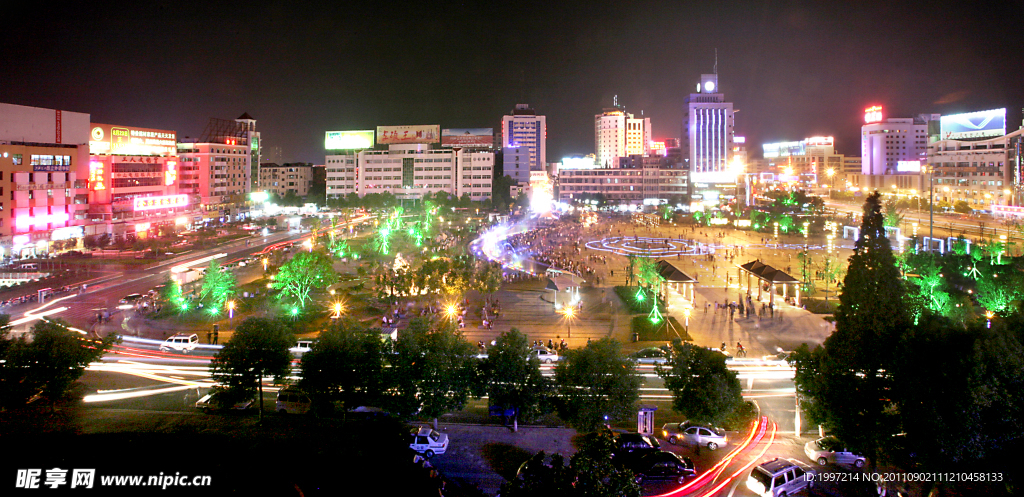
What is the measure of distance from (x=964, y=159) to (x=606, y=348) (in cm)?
5635

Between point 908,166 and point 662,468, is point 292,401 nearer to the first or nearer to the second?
point 662,468

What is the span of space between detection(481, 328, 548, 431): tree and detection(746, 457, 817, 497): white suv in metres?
3.57

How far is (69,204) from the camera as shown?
33.3m

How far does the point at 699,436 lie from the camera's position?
9.96 m

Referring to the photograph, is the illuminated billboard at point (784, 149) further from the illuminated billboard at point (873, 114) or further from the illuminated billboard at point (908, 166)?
the illuminated billboard at point (908, 166)

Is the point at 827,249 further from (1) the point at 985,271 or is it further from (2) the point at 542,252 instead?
(2) the point at 542,252

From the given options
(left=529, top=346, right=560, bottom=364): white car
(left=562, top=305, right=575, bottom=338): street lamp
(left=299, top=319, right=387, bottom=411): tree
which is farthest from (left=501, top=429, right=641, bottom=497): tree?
(left=562, top=305, right=575, bottom=338): street lamp

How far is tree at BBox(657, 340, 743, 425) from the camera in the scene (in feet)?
31.7

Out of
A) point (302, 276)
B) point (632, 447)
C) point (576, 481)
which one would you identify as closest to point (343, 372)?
point (632, 447)

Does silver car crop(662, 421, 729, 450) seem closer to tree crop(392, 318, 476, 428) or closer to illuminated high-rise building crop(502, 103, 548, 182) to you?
tree crop(392, 318, 476, 428)

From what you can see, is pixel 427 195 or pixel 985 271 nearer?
pixel 985 271

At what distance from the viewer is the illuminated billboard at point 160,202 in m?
38.7

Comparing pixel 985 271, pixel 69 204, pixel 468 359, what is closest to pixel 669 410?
pixel 468 359

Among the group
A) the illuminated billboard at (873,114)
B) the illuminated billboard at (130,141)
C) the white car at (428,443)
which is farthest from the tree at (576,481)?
the illuminated billboard at (873,114)
